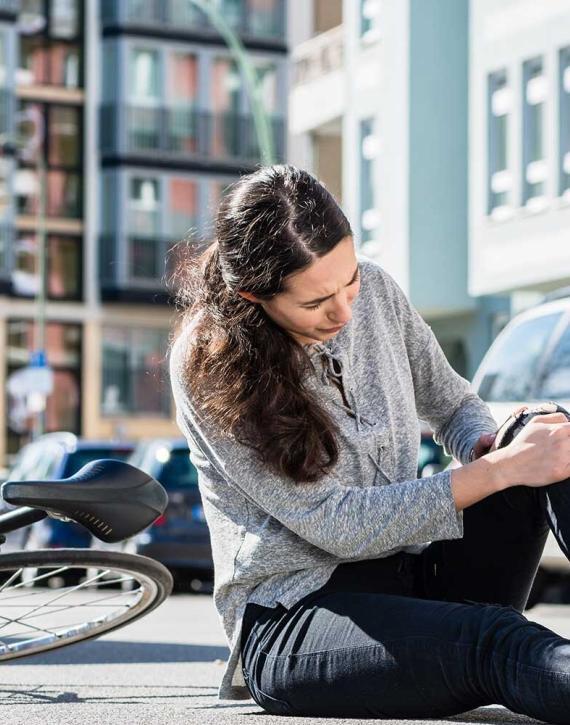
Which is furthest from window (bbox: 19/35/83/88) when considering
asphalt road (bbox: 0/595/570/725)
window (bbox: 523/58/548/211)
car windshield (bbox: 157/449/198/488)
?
asphalt road (bbox: 0/595/570/725)

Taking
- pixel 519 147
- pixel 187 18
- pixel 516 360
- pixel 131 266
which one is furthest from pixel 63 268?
pixel 516 360

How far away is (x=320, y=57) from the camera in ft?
116

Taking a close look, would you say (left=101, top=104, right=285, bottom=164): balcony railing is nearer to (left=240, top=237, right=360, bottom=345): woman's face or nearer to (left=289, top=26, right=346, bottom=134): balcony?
(left=289, top=26, right=346, bottom=134): balcony

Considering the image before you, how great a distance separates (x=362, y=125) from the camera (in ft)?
107

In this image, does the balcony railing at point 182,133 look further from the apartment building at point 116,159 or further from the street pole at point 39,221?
the street pole at point 39,221

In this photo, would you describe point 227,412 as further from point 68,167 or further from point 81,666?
point 68,167

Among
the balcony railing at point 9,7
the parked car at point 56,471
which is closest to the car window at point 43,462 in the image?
the parked car at point 56,471

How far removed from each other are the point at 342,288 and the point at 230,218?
31 cm

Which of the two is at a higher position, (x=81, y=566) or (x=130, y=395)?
(x=81, y=566)

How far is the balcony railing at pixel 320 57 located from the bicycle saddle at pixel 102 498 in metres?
29.8

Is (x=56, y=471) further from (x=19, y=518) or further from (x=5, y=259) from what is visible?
(x=5, y=259)

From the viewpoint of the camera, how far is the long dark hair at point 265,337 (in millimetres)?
4262

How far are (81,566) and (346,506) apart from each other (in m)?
1.06

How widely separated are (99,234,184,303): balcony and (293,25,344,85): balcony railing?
1543 cm
